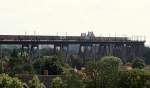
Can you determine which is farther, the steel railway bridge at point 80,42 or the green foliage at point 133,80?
the steel railway bridge at point 80,42

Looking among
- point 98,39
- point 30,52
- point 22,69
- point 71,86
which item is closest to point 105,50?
point 98,39

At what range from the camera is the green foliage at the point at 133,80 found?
3859 centimetres

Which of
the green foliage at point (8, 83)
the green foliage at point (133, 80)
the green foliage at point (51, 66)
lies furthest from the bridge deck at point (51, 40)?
the green foliage at point (133, 80)

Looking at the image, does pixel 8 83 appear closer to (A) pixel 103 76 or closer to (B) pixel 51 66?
(A) pixel 103 76

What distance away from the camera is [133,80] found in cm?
Result: 3866

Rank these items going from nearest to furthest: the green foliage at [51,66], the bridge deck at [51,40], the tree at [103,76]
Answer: the tree at [103,76] < the green foliage at [51,66] < the bridge deck at [51,40]

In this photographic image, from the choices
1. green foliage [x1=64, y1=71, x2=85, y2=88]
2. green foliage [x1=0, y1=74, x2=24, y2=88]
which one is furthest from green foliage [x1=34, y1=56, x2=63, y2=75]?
A: green foliage [x1=0, y1=74, x2=24, y2=88]

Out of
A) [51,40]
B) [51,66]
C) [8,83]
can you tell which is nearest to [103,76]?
[8,83]

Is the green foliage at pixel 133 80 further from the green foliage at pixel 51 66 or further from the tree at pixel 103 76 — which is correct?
the green foliage at pixel 51 66

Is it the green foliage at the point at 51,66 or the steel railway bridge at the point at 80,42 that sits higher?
the steel railway bridge at the point at 80,42

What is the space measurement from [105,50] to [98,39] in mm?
4293

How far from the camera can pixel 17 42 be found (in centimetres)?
8975

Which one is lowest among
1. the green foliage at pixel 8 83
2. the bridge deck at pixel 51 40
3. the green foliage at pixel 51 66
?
the green foliage at pixel 51 66

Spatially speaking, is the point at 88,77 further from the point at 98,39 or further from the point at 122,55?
the point at 122,55
